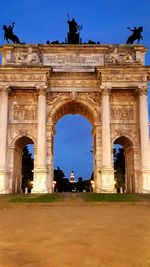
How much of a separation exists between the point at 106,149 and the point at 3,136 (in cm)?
834

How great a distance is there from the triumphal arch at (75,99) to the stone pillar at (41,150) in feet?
0.26

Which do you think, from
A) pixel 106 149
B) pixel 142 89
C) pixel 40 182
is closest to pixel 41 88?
pixel 106 149

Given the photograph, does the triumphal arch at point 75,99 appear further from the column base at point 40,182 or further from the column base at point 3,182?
the column base at point 40,182

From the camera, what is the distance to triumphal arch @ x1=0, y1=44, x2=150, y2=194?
26.7 m

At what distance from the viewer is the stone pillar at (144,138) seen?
25594 mm

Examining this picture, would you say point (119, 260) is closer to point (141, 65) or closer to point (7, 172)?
point (7, 172)

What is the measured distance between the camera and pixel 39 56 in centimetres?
2888

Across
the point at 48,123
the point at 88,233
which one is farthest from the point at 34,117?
the point at 88,233

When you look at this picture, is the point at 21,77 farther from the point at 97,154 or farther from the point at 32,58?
the point at 97,154

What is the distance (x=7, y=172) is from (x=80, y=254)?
21.6 meters

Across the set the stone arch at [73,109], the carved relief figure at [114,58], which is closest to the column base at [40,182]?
the stone arch at [73,109]

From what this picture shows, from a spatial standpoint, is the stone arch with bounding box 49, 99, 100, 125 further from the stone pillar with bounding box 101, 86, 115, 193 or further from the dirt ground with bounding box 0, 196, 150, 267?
the dirt ground with bounding box 0, 196, 150, 267

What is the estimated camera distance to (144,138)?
86.8 feet

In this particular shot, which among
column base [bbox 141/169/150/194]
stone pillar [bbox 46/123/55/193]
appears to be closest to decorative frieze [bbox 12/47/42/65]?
stone pillar [bbox 46/123/55/193]
